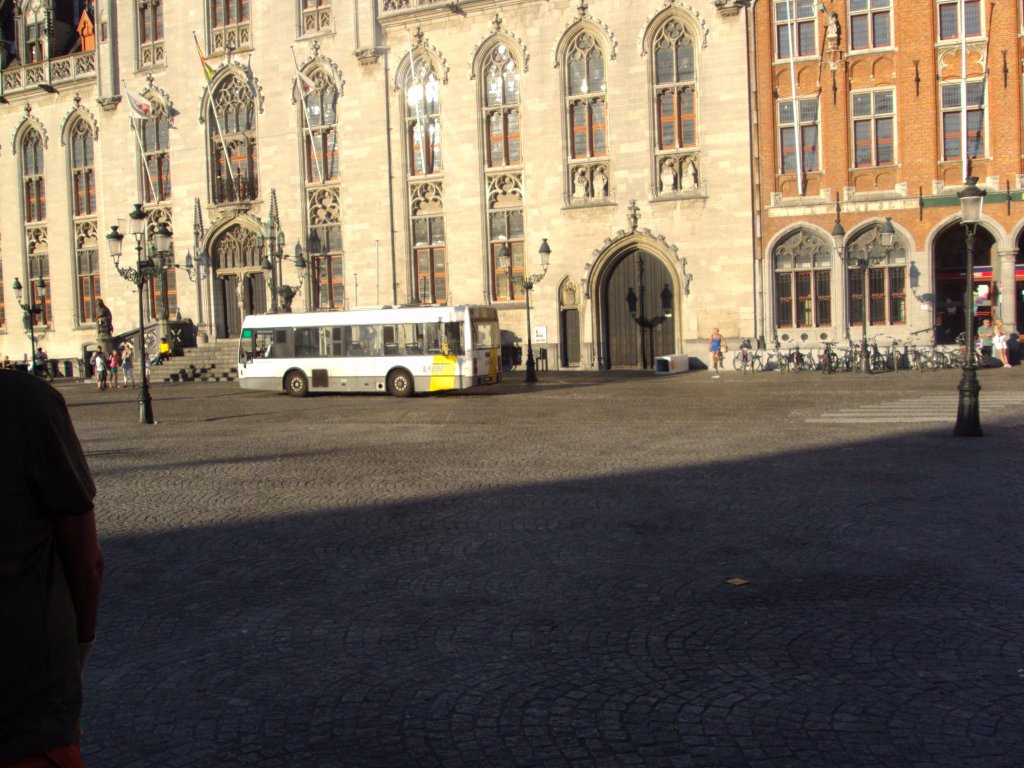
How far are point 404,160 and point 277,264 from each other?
6366 mm

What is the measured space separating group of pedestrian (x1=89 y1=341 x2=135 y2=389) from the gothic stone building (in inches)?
132

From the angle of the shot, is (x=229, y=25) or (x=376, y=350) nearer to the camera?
(x=376, y=350)

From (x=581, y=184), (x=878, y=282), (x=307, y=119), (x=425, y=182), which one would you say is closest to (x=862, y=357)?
(x=878, y=282)

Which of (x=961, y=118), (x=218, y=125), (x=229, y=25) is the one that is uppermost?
(x=229, y=25)

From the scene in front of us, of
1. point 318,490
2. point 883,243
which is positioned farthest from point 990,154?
point 318,490

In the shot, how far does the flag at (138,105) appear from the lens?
40406 mm

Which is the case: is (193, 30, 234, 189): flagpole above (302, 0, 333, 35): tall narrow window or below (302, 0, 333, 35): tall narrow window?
below

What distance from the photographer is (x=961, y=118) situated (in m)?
30.7

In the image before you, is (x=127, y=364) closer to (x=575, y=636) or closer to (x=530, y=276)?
(x=530, y=276)

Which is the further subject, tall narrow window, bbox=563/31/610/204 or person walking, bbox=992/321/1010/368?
tall narrow window, bbox=563/31/610/204

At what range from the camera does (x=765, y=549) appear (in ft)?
25.4

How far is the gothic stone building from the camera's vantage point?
33.8 m

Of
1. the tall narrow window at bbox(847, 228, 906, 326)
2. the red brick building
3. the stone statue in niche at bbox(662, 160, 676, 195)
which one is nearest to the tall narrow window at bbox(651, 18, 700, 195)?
the stone statue in niche at bbox(662, 160, 676, 195)

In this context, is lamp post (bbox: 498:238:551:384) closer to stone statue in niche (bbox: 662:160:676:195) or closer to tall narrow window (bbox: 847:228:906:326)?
stone statue in niche (bbox: 662:160:676:195)
